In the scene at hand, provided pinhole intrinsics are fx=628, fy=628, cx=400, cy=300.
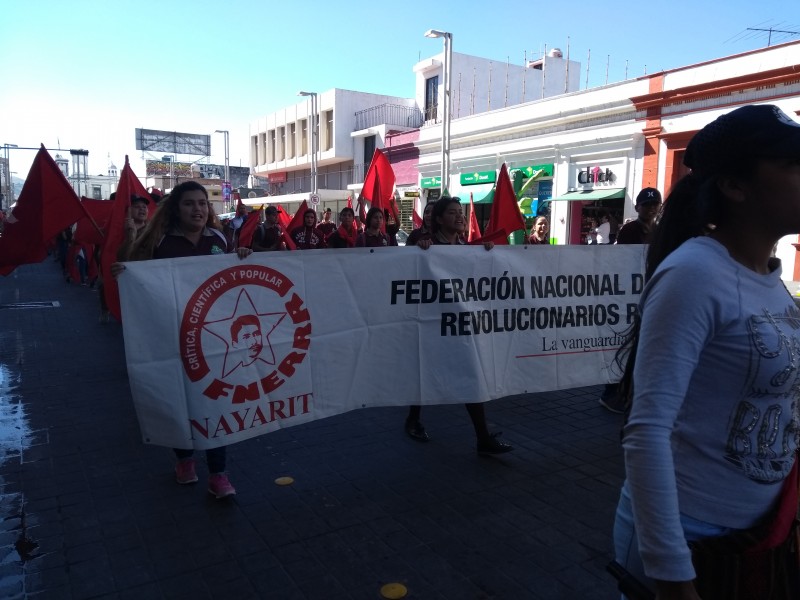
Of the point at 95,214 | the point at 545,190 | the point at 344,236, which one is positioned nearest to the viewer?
the point at 95,214

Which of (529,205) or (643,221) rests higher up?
(529,205)

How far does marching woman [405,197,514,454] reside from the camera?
4711 millimetres

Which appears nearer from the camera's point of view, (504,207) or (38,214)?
(38,214)

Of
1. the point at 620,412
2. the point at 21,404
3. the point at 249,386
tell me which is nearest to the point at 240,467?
the point at 249,386

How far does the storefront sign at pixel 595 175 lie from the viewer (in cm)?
2117

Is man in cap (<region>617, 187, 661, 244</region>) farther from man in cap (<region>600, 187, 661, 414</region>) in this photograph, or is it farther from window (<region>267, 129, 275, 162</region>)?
window (<region>267, 129, 275, 162</region>)

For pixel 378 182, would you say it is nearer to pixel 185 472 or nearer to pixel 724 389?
pixel 185 472

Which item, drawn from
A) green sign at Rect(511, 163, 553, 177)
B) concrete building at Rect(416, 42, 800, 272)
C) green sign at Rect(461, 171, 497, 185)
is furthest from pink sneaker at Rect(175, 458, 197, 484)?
green sign at Rect(461, 171, 497, 185)

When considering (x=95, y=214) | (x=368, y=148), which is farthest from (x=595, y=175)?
(x=368, y=148)

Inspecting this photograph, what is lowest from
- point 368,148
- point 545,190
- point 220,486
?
point 220,486

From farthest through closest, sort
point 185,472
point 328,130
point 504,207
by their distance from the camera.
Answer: point 328,130, point 504,207, point 185,472

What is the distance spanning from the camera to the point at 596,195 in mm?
21188

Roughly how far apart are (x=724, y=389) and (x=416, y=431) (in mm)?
3900

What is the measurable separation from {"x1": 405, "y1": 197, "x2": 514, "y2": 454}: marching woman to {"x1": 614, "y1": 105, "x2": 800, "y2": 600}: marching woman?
10.6 feet
